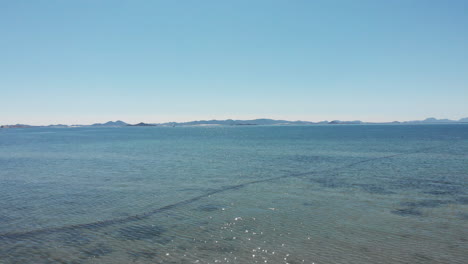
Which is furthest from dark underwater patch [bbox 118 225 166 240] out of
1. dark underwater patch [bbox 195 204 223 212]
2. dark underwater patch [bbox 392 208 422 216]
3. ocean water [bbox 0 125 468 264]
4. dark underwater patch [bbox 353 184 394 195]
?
dark underwater patch [bbox 353 184 394 195]

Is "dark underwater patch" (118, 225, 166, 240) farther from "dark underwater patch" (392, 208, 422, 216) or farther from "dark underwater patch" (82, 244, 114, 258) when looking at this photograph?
"dark underwater patch" (392, 208, 422, 216)

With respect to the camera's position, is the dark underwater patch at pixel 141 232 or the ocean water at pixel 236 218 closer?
the ocean water at pixel 236 218

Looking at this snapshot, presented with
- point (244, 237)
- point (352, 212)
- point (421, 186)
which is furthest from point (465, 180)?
point (244, 237)

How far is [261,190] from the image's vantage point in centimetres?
2827

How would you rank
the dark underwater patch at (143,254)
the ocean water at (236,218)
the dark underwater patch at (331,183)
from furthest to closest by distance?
the dark underwater patch at (331,183) < the ocean water at (236,218) < the dark underwater patch at (143,254)

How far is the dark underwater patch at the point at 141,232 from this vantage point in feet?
55.5

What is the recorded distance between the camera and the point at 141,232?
1764 cm

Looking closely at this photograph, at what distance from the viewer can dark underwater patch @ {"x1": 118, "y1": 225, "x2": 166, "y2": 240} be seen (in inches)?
666

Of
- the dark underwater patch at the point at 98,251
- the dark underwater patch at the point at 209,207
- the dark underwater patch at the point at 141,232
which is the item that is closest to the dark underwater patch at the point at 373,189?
the dark underwater patch at the point at 209,207

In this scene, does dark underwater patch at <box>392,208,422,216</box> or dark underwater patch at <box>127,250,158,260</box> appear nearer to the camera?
dark underwater patch at <box>127,250,158,260</box>

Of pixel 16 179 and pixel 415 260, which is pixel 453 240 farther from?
pixel 16 179

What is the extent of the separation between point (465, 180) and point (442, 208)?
13933 mm

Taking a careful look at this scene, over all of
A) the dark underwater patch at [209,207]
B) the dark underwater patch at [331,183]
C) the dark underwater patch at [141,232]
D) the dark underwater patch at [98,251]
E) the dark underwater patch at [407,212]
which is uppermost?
the dark underwater patch at [331,183]

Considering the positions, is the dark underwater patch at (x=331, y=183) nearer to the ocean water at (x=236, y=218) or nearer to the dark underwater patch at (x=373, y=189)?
the ocean water at (x=236, y=218)
